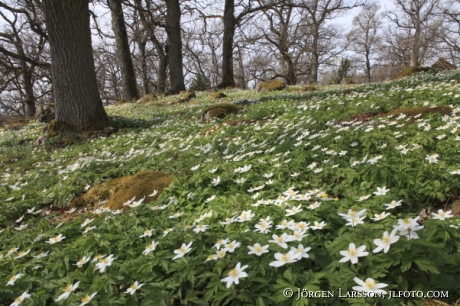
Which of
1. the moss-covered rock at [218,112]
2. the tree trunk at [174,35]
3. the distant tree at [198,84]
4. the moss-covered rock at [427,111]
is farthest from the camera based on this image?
the distant tree at [198,84]

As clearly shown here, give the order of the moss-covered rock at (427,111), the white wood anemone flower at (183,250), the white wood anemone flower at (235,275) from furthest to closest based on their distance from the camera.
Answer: the moss-covered rock at (427,111) → the white wood anemone flower at (183,250) → the white wood anemone flower at (235,275)

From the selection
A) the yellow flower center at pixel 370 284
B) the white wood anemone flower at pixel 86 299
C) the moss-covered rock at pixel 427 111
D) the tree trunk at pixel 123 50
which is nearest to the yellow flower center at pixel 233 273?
the yellow flower center at pixel 370 284

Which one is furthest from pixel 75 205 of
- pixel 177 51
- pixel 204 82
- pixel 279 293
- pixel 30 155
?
pixel 204 82

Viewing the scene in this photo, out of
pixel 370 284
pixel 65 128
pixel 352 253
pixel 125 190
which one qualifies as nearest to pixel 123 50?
pixel 65 128

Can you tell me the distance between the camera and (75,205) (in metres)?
4.09

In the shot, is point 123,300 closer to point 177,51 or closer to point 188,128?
point 188,128

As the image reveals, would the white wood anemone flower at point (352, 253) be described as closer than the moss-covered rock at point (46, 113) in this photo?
Yes

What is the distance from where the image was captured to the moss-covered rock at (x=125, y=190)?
3.68 metres

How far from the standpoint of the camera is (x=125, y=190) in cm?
384

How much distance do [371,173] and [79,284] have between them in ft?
8.26

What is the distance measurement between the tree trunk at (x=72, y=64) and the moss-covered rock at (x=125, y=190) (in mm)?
5497

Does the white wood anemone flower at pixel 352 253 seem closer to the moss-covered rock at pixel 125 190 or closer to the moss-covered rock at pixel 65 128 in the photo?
the moss-covered rock at pixel 125 190

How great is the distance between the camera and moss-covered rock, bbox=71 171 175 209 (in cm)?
368

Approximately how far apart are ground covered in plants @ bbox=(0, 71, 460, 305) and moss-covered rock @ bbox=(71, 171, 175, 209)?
48 millimetres
